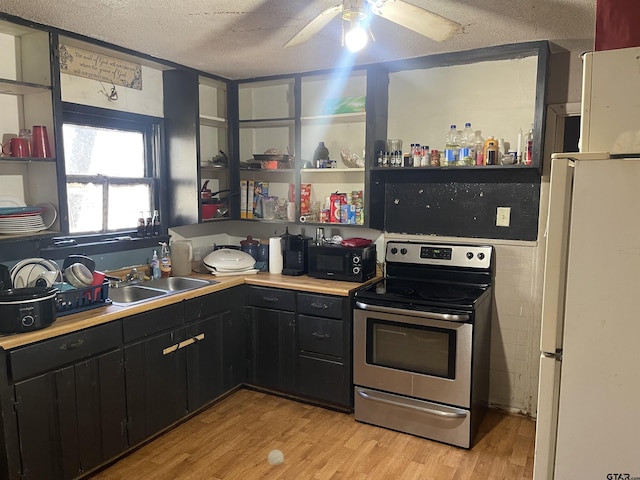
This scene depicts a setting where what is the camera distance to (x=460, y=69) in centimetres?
314

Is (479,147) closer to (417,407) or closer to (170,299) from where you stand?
(417,407)

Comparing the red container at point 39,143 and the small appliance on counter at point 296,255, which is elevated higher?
the red container at point 39,143

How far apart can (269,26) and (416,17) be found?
2.93 ft

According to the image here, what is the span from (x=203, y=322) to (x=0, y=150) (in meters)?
1.43

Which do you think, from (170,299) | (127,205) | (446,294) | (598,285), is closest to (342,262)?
(446,294)

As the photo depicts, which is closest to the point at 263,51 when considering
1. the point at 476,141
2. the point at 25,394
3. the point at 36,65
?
the point at 36,65

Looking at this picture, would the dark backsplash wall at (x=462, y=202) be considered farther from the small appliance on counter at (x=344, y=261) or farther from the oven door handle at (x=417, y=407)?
the oven door handle at (x=417, y=407)

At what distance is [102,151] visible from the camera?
3.13m

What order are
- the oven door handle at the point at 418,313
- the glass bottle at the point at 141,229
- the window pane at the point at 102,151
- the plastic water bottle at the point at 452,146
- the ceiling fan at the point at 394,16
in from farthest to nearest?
the glass bottle at the point at 141,229
the plastic water bottle at the point at 452,146
the window pane at the point at 102,151
the oven door handle at the point at 418,313
the ceiling fan at the point at 394,16

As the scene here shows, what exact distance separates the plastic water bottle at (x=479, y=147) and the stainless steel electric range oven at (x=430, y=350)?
0.56 meters

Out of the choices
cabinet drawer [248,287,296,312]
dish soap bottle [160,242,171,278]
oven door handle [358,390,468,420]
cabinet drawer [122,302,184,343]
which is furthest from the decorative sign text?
oven door handle [358,390,468,420]

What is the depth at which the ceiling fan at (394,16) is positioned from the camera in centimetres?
172

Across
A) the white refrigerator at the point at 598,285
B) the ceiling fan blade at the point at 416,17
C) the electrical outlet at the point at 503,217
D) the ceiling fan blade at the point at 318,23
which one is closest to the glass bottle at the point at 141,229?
the ceiling fan blade at the point at 318,23

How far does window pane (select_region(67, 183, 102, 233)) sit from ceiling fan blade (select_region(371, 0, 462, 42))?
2144 millimetres
